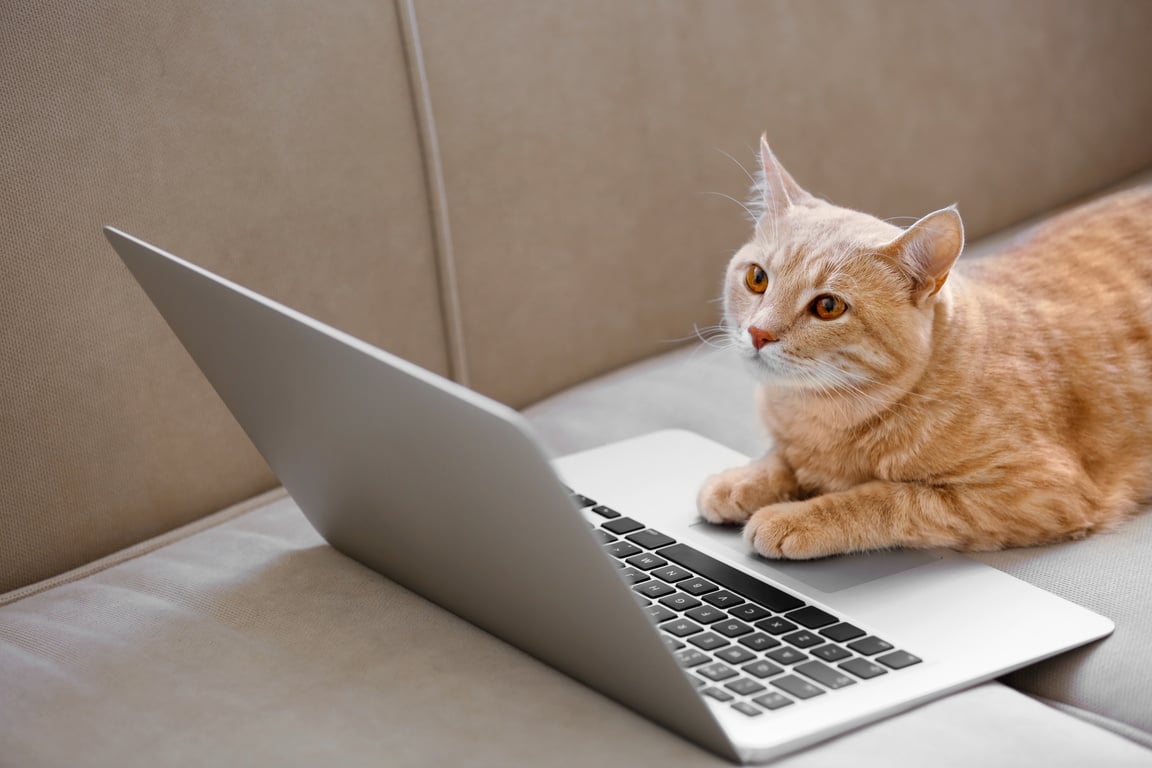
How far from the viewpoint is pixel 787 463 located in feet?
4.28

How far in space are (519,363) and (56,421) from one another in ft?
2.16

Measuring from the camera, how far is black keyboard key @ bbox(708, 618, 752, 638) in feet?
3.19

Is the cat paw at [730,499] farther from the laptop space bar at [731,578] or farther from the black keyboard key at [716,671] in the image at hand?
the black keyboard key at [716,671]

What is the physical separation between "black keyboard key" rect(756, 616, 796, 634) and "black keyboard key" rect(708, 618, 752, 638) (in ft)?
0.04

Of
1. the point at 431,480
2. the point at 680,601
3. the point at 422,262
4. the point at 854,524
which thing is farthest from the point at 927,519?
the point at 422,262

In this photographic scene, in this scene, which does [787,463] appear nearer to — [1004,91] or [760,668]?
[760,668]

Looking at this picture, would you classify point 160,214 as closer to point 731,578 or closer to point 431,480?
point 431,480

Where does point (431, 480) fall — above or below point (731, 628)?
above

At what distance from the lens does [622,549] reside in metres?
1.14

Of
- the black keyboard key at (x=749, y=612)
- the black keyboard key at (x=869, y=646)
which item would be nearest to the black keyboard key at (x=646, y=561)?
the black keyboard key at (x=749, y=612)

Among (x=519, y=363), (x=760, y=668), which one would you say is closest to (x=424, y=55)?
(x=519, y=363)

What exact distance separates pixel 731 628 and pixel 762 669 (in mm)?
68

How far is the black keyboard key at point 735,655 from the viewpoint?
933mm

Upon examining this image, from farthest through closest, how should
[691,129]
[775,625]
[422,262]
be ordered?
1. [691,129]
2. [422,262]
3. [775,625]
